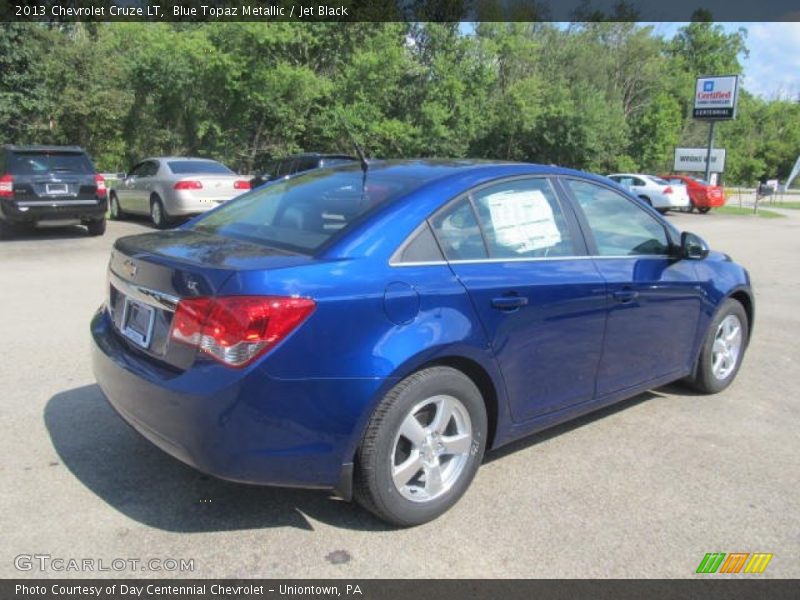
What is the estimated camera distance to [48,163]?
12.2 metres

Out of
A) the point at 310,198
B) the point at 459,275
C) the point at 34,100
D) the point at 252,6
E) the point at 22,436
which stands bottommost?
the point at 22,436

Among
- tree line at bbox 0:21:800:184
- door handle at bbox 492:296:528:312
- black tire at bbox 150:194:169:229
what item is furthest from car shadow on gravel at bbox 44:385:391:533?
tree line at bbox 0:21:800:184

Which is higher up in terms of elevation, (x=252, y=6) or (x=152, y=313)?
(x=252, y=6)

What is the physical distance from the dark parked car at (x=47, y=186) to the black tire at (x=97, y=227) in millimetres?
483

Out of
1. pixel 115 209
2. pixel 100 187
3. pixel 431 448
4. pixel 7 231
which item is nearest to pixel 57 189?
pixel 100 187

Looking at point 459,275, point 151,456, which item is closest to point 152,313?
point 151,456

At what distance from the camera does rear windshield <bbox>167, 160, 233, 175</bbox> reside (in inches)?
568

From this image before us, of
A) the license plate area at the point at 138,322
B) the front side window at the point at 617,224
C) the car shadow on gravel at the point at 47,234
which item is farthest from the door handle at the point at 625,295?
the car shadow on gravel at the point at 47,234

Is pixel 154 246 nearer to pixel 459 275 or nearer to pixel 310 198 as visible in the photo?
pixel 310 198

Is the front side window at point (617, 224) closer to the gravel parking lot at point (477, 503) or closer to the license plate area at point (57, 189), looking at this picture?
the gravel parking lot at point (477, 503)

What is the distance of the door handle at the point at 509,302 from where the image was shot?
3258mm

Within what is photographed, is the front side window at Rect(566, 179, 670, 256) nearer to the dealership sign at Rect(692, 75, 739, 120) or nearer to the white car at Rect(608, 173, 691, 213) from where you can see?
the white car at Rect(608, 173, 691, 213)

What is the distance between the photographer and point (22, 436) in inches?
154
